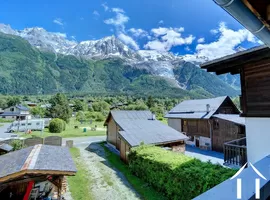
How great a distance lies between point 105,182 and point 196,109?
18.7 m

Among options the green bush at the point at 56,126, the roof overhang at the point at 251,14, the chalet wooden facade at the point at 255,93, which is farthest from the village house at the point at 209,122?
the green bush at the point at 56,126

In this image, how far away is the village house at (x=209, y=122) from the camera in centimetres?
2155

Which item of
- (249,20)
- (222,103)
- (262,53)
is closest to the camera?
(249,20)

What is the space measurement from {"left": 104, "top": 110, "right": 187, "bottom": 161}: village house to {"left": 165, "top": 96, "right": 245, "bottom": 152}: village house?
5.12 m

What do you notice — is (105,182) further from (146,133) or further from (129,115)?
(129,115)

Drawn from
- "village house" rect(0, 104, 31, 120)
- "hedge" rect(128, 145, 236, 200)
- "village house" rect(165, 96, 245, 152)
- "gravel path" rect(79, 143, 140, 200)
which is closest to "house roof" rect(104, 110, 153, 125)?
"gravel path" rect(79, 143, 140, 200)

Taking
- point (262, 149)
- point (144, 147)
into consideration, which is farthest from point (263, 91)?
point (144, 147)

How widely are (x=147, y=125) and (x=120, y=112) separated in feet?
12.9

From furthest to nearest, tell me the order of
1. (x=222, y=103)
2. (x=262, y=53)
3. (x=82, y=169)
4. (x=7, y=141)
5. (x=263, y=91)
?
(x=222, y=103), (x=7, y=141), (x=82, y=169), (x=263, y=91), (x=262, y=53)

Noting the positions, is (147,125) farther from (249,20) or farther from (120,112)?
(249,20)

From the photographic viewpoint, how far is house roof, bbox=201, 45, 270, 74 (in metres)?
5.52

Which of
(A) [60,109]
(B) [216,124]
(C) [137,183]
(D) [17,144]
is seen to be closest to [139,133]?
(C) [137,183]

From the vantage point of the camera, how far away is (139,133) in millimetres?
18688

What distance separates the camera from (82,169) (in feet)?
51.2
